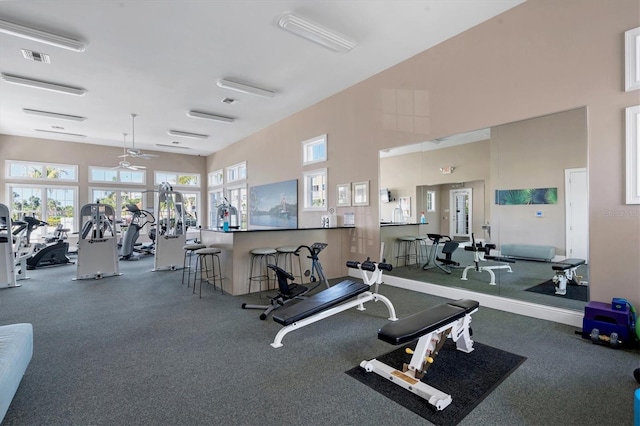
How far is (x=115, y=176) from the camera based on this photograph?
36.7 feet

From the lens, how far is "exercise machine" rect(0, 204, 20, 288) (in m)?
5.41

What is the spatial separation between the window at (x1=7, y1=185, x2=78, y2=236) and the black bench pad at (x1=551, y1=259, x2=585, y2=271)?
1275 centimetres

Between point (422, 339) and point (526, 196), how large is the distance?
9.54 ft

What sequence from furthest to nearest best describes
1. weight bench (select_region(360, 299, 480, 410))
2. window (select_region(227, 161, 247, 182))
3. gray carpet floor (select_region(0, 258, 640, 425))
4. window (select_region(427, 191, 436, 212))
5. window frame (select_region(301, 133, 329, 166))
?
window (select_region(227, 161, 247, 182)) < window frame (select_region(301, 133, 329, 166)) < window (select_region(427, 191, 436, 212)) < weight bench (select_region(360, 299, 480, 410)) < gray carpet floor (select_region(0, 258, 640, 425))

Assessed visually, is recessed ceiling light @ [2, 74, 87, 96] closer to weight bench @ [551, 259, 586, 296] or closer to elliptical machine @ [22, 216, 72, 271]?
elliptical machine @ [22, 216, 72, 271]

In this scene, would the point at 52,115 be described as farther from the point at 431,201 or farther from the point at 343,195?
the point at 431,201

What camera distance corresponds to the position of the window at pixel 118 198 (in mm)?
10797

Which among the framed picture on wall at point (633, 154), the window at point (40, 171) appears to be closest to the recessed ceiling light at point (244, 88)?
the framed picture on wall at point (633, 154)

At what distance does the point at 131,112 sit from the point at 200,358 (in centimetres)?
703

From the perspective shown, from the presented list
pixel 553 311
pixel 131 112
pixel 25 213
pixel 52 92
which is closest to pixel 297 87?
pixel 131 112

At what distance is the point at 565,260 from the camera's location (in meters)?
3.68

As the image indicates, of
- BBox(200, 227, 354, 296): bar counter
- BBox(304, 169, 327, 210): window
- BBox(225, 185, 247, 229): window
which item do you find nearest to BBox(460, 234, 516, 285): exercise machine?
BBox(200, 227, 354, 296): bar counter

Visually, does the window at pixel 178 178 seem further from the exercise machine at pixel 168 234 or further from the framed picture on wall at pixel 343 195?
the framed picture on wall at pixel 343 195

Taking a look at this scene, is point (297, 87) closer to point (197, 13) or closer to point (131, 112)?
point (197, 13)
